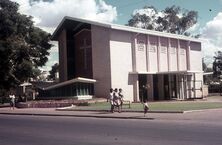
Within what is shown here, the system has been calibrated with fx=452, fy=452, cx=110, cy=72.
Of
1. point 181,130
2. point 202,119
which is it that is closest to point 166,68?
point 202,119

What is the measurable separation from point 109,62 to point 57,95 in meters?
6.92

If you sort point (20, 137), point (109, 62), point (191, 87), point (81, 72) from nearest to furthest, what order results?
point (20, 137) < point (109, 62) < point (81, 72) < point (191, 87)

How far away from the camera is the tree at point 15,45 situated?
47000 mm

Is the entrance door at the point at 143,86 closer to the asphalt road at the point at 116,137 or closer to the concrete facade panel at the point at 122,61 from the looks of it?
the concrete facade panel at the point at 122,61

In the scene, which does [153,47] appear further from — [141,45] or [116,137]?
[116,137]

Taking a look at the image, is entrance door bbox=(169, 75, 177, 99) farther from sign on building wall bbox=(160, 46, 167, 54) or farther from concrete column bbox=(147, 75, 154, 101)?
concrete column bbox=(147, 75, 154, 101)

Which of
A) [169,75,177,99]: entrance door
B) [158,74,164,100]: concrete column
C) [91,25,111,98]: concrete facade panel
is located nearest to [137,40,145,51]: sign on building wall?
[91,25,111,98]: concrete facade panel

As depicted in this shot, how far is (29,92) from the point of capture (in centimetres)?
5734

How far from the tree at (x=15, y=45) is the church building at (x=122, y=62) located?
377cm

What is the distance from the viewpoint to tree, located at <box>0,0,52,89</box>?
47000 millimetres

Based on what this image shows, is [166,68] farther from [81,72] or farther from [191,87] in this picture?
[81,72]

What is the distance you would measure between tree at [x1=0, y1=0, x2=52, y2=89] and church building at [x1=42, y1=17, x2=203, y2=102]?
148 inches

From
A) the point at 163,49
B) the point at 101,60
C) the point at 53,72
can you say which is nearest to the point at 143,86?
Answer: the point at 101,60

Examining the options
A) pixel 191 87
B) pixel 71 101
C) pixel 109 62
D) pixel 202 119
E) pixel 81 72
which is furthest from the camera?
pixel 191 87
